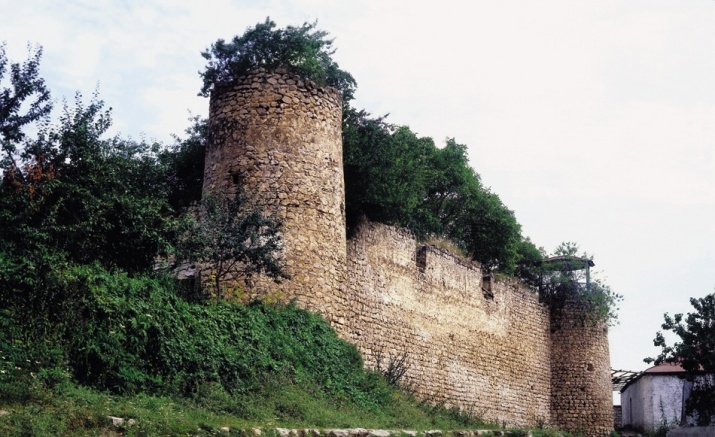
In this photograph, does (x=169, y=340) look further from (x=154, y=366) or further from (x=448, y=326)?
(x=448, y=326)

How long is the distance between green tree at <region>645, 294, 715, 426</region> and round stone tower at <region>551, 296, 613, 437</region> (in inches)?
196

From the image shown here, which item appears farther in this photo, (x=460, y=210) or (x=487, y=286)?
(x=460, y=210)

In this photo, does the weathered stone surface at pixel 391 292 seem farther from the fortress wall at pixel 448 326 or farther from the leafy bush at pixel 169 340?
the leafy bush at pixel 169 340

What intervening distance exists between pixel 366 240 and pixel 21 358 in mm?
9909

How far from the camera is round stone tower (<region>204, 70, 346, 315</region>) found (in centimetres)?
1602

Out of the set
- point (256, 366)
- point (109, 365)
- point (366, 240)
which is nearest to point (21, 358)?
point (109, 365)

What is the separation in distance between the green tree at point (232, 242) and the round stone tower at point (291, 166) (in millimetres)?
487

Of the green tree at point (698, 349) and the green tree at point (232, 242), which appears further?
the green tree at point (698, 349)

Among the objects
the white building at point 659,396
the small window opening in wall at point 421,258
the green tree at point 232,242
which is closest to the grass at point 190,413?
the green tree at point 232,242

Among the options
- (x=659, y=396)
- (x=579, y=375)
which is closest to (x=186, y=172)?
(x=579, y=375)

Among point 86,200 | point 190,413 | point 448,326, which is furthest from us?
point 448,326

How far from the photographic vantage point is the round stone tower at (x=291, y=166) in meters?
16.0

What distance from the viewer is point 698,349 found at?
886 inches

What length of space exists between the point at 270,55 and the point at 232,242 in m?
3.99
